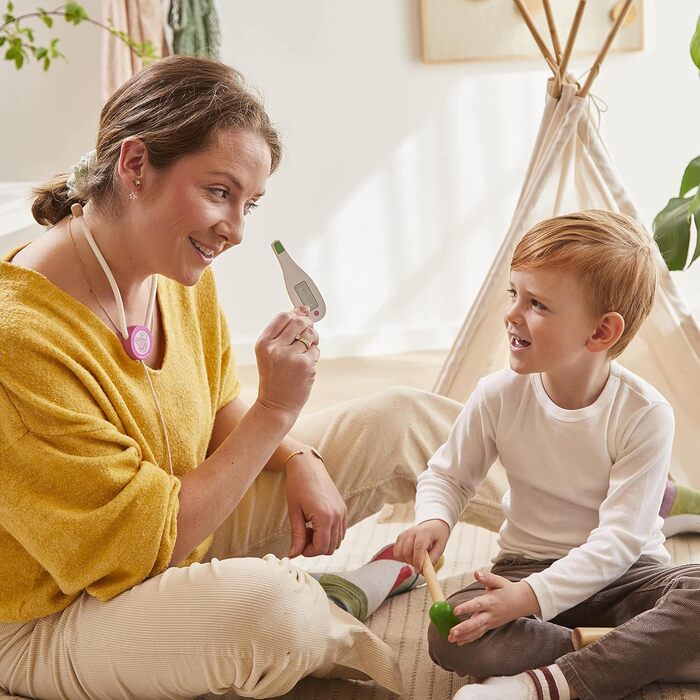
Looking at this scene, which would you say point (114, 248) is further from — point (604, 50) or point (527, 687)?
point (604, 50)

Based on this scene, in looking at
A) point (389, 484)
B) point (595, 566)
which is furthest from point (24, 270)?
point (595, 566)

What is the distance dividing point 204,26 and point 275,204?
2.07 feet

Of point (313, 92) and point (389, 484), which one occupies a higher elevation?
point (313, 92)

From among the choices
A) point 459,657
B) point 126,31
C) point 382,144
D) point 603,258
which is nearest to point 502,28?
point 382,144

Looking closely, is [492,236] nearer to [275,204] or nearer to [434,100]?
[434,100]

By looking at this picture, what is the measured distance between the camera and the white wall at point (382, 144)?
3.43 metres

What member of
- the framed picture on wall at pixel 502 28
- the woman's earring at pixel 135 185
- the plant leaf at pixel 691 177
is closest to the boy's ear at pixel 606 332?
the woman's earring at pixel 135 185

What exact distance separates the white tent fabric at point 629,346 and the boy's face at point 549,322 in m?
0.71

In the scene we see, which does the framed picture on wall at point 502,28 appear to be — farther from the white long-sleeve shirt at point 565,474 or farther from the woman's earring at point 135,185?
the woman's earring at point 135,185

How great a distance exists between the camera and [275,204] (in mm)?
3566

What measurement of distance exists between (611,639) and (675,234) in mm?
1043

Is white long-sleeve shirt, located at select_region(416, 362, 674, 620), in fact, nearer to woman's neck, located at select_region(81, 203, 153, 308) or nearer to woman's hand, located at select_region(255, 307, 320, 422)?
woman's hand, located at select_region(255, 307, 320, 422)

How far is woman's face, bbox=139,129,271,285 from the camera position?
1.36m

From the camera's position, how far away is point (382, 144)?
354 centimetres
